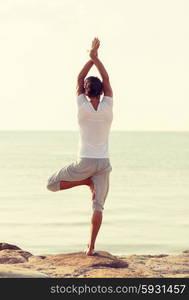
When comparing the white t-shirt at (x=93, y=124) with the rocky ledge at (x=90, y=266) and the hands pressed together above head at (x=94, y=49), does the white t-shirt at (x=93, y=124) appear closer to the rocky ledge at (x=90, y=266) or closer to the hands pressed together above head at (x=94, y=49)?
the hands pressed together above head at (x=94, y=49)

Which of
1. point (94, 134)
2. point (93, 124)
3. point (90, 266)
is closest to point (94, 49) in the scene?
point (93, 124)

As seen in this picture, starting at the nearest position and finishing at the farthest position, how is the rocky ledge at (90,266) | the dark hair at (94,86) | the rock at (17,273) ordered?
the rock at (17,273) < the rocky ledge at (90,266) < the dark hair at (94,86)

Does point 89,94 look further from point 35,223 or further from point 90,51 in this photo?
point 35,223

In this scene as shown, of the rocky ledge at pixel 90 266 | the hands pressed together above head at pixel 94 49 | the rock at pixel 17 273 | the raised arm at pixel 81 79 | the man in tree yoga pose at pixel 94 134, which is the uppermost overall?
the hands pressed together above head at pixel 94 49

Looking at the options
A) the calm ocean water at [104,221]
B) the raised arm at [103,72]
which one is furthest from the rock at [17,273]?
the calm ocean water at [104,221]

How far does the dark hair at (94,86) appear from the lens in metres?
10.6

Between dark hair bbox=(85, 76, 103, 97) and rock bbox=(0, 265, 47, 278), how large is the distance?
7.46 ft

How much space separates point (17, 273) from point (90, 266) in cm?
110

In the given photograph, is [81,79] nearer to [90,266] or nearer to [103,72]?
[103,72]

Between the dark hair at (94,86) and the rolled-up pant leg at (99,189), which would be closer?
the dark hair at (94,86)

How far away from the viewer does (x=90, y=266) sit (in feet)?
35.4

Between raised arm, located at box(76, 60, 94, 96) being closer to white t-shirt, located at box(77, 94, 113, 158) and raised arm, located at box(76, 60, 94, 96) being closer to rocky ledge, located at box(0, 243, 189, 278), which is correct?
white t-shirt, located at box(77, 94, 113, 158)

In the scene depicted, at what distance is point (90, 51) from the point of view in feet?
35.5

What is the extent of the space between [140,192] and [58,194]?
520 centimetres
